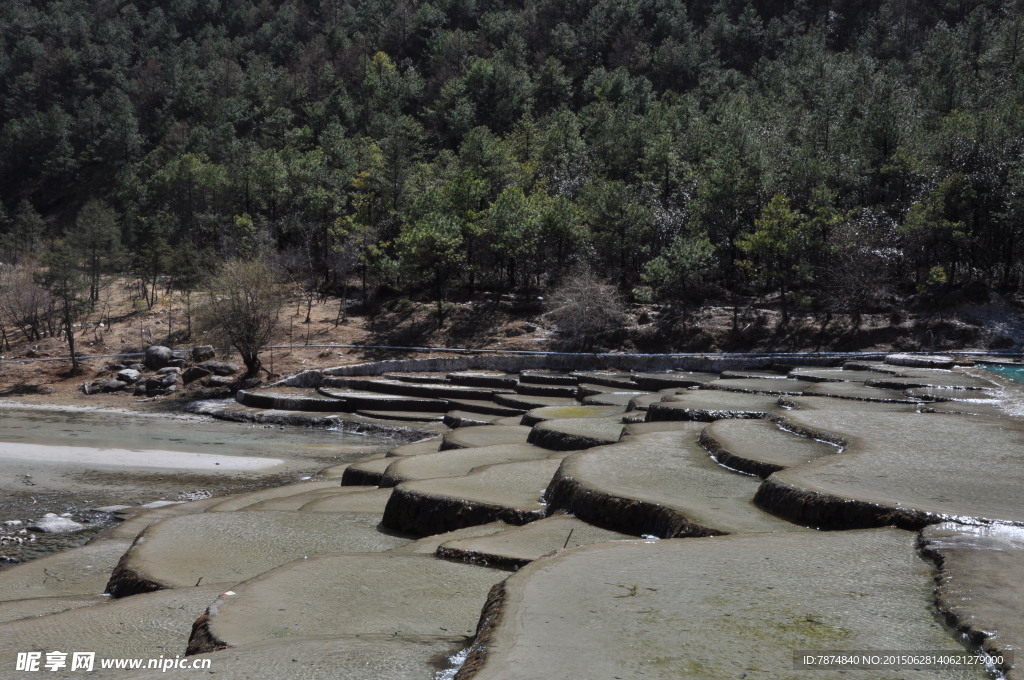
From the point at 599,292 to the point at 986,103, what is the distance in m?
33.3

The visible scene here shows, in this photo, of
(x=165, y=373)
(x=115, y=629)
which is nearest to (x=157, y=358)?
(x=165, y=373)

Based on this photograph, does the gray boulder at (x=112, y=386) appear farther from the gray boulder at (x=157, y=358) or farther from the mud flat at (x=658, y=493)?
the mud flat at (x=658, y=493)

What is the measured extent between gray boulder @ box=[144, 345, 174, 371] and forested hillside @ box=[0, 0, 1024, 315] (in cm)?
1207

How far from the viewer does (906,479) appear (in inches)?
332

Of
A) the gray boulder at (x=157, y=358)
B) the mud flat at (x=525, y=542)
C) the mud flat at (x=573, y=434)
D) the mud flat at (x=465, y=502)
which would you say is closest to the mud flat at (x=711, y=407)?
the mud flat at (x=573, y=434)

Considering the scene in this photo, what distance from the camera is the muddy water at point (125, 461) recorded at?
1576 cm

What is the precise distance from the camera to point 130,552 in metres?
9.85

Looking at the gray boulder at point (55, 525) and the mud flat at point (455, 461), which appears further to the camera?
the gray boulder at point (55, 525)

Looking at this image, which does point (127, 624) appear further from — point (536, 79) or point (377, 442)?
point (536, 79)

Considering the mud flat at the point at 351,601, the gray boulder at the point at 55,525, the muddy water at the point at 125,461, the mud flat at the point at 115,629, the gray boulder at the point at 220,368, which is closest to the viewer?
the mud flat at the point at 351,601

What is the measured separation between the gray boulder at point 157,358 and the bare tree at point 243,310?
12.8 feet

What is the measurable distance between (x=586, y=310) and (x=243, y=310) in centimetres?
1567

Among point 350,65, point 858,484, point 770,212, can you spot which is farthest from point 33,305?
point 350,65

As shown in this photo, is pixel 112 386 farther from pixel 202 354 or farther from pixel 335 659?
pixel 335 659
